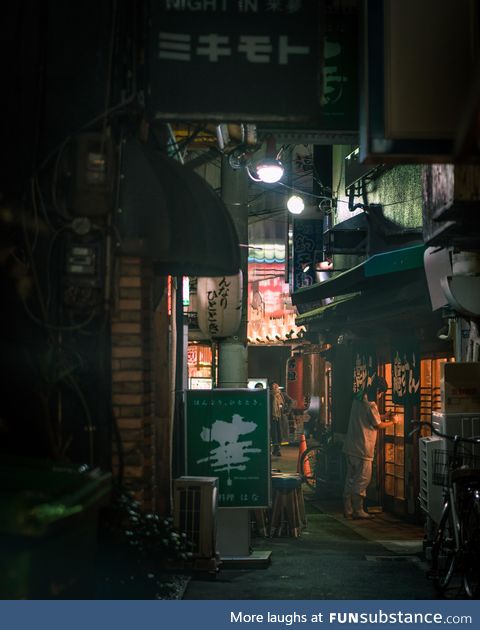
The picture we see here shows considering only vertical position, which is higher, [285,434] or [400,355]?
[400,355]

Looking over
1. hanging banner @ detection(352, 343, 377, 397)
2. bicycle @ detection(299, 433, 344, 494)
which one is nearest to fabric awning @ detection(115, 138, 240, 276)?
hanging banner @ detection(352, 343, 377, 397)

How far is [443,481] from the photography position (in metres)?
10.4

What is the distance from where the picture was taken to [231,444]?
468 inches

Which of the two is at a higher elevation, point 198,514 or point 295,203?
point 295,203

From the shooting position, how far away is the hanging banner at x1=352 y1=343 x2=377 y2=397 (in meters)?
20.0

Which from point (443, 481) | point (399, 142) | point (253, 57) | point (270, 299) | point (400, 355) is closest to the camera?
point (399, 142)

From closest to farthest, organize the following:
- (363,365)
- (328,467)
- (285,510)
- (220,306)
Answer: (220,306) → (285,510) → (363,365) → (328,467)

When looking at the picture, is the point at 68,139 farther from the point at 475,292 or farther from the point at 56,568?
the point at 475,292

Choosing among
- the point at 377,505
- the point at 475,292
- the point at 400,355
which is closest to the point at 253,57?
the point at 475,292

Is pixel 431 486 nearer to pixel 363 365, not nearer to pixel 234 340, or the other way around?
pixel 234 340

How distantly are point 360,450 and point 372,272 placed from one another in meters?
5.02

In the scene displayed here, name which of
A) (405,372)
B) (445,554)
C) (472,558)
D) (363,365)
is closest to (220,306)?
(405,372)

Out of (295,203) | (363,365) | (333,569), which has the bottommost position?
(333,569)

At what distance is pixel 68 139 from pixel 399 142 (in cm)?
285
